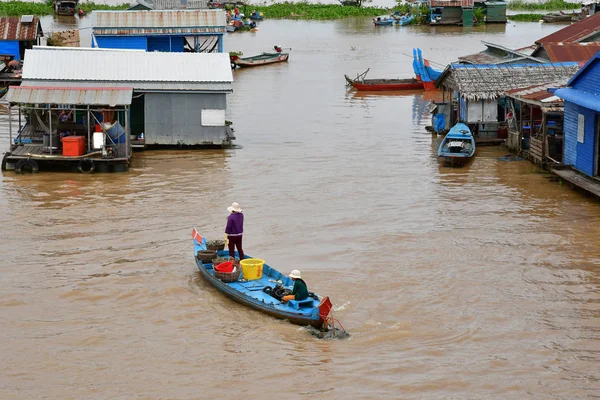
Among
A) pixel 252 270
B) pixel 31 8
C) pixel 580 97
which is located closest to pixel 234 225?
pixel 252 270

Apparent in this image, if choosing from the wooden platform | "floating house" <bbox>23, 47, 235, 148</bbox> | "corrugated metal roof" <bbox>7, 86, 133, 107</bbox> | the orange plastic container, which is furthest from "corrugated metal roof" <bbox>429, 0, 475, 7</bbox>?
the orange plastic container

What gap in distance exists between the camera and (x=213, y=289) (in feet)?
54.0

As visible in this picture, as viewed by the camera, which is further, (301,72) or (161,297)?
(301,72)

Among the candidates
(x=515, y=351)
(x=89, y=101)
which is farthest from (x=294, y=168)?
(x=515, y=351)

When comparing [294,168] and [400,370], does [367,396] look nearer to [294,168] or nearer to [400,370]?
[400,370]

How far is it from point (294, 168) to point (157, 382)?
580 inches

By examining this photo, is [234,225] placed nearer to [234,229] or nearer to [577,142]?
[234,229]

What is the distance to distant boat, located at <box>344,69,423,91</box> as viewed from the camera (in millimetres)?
44781

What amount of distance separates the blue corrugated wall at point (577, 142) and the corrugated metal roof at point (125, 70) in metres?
10.5

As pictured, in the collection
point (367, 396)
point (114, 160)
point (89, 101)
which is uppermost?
point (89, 101)

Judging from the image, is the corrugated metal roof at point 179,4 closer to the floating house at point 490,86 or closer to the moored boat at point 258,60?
the moored boat at point 258,60

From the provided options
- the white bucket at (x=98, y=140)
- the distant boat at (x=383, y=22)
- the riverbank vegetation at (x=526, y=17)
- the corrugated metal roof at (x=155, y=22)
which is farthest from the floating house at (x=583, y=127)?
the riverbank vegetation at (x=526, y=17)

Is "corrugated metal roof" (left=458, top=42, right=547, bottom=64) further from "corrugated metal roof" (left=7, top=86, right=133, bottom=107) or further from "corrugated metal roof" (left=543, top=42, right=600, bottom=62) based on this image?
"corrugated metal roof" (left=7, top=86, right=133, bottom=107)

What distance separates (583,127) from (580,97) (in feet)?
2.78
